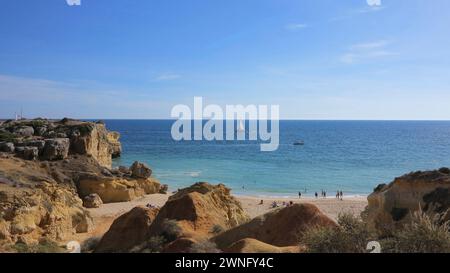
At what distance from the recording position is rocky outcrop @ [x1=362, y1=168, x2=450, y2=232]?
1413 centimetres

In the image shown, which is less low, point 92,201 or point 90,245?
point 90,245

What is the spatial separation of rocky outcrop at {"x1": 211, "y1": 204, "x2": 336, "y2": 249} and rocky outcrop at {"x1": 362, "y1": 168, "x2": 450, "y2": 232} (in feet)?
6.23

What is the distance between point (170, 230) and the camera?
524 inches

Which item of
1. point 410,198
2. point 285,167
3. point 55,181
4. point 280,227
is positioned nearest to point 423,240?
point 280,227

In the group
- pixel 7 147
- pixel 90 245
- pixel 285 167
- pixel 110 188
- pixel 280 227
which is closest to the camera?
pixel 280 227

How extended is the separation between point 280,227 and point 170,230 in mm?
3499

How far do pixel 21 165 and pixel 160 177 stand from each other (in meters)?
29.0

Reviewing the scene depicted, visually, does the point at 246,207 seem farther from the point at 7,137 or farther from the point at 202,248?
the point at 202,248

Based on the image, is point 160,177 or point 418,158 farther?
point 418,158

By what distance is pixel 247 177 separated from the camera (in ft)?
203

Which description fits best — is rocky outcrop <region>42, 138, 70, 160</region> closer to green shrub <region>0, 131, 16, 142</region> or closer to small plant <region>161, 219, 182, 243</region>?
green shrub <region>0, 131, 16, 142</region>

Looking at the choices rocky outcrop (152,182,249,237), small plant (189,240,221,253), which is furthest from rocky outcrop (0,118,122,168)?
small plant (189,240,221,253)
